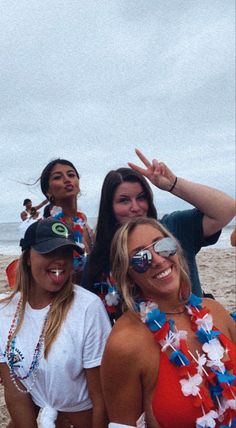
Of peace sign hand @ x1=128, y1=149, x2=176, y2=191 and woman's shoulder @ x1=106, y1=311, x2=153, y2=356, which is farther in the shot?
peace sign hand @ x1=128, y1=149, x2=176, y2=191

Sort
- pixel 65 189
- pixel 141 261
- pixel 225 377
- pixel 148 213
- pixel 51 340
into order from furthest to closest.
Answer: pixel 65 189 → pixel 148 213 → pixel 51 340 → pixel 141 261 → pixel 225 377

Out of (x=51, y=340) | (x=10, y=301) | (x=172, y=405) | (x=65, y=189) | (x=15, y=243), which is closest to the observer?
(x=172, y=405)

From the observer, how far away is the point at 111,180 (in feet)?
8.88

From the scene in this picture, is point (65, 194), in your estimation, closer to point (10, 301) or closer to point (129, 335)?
point (10, 301)

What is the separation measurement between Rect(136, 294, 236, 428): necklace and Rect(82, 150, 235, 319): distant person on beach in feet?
1.63

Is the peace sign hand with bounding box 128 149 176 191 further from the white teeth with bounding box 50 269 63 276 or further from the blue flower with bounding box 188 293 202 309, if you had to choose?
the white teeth with bounding box 50 269 63 276

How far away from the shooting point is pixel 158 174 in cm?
250

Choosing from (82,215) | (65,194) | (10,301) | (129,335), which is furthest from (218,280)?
(129,335)

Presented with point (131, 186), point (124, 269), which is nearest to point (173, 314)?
point (124, 269)

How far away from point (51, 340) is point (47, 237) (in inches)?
22.7

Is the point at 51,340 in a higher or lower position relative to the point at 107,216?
lower

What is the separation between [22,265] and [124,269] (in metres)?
0.70

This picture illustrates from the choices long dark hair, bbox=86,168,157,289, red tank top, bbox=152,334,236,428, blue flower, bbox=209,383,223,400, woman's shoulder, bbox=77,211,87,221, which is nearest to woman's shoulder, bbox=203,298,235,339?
blue flower, bbox=209,383,223,400

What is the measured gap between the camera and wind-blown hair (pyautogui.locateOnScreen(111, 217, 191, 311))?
2.16m
